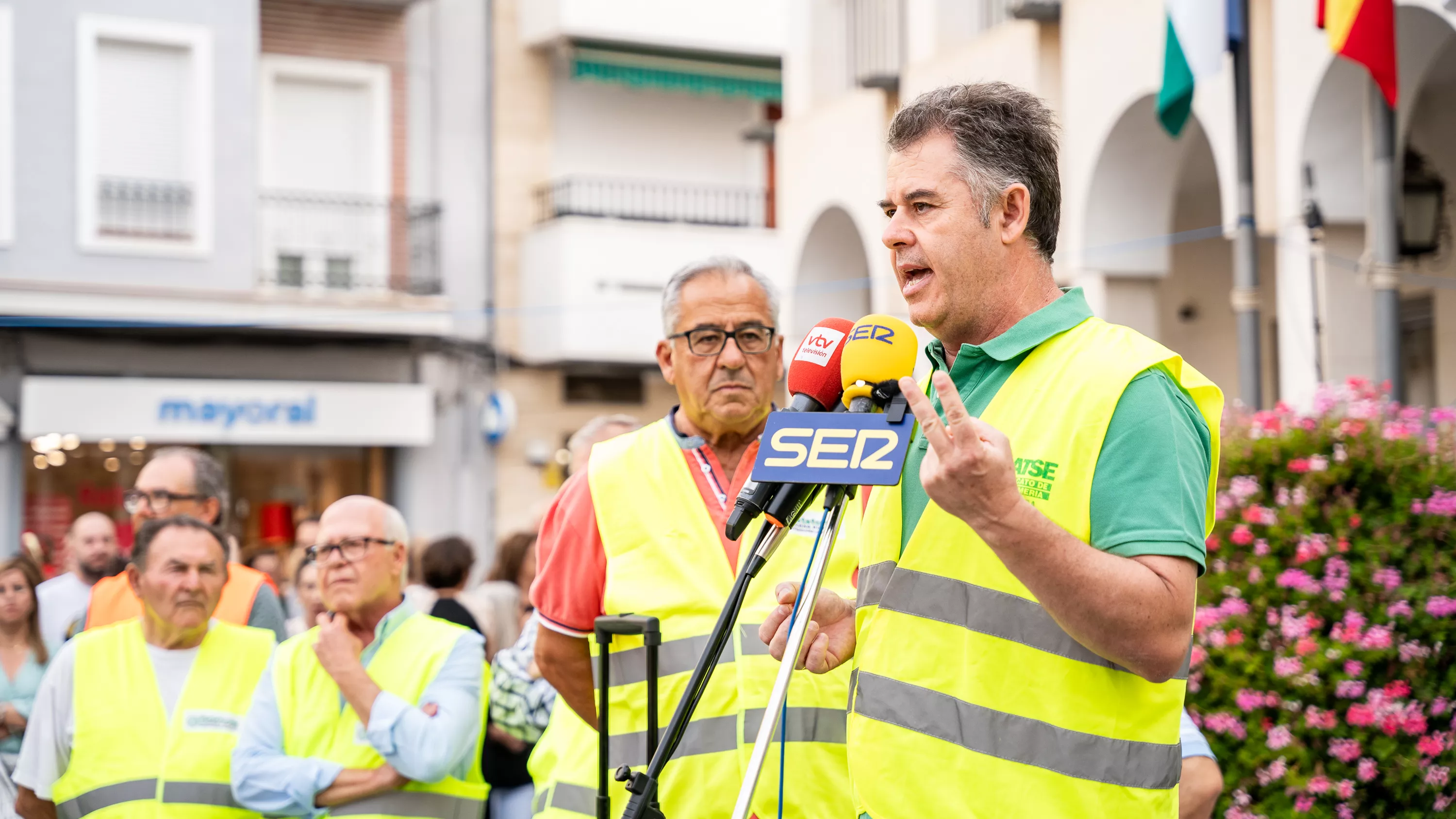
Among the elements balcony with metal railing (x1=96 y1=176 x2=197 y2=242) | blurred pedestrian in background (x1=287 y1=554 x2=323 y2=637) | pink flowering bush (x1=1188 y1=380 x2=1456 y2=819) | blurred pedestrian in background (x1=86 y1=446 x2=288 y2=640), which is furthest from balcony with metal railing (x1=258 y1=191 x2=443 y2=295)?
pink flowering bush (x1=1188 y1=380 x2=1456 y2=819)

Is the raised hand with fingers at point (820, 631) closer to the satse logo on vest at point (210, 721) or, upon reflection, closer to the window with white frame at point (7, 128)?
the satse logo on vest at point (210, 721)

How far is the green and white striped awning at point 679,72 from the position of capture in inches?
786

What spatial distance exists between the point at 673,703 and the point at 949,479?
1572 mm

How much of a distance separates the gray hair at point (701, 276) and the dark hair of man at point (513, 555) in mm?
4029

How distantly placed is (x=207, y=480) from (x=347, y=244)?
12932 millimetres

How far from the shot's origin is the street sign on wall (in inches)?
650

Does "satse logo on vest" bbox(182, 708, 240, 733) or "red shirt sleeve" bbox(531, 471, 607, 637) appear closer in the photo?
"red shirt sleeve" bbox(531, 471, 607, 637)

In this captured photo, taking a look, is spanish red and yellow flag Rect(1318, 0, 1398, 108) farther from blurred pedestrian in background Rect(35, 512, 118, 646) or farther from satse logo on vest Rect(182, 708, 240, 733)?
blurred pedestrian in background Rect(35, 512, 118, 646)

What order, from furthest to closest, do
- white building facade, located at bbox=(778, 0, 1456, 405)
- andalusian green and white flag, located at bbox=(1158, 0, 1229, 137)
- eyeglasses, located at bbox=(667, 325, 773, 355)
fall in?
white building facade, located at bbox=(778, 0, 1456, 405), andalusian green and white flag, located at bbox=(1158, 0, 1229, 137), eyeglasses, located at bbox=(667, 325, 773, 355)

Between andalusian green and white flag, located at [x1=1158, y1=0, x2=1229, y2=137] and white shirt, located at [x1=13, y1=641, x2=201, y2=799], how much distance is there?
647 cm

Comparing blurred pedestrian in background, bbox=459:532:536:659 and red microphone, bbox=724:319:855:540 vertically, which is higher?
red microphone, bbox=724:319:855:540

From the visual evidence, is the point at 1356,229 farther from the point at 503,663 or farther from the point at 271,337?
the point at 271,337

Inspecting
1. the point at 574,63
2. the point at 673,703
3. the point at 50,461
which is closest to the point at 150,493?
the point at 673,703

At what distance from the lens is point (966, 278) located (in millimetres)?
2541
